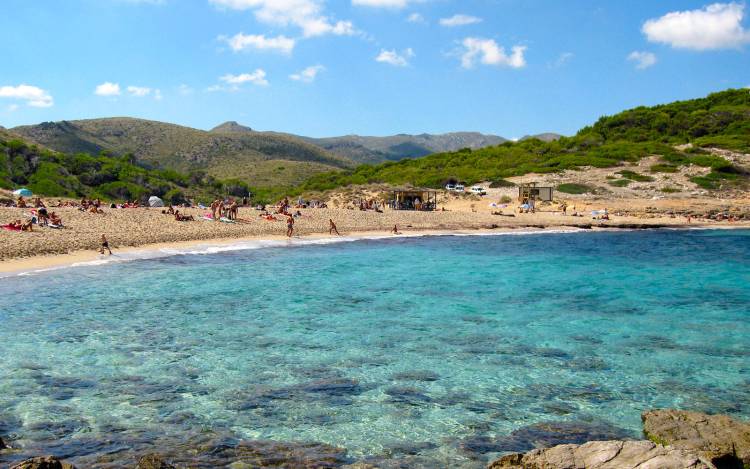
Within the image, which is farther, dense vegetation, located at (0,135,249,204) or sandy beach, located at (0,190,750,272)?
dense vegetation, located at (0,135,249,204)

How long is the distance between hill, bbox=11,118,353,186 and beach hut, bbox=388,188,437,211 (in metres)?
48.4

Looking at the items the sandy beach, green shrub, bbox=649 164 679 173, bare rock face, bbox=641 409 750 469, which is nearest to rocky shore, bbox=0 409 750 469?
bare rock face, bbox=641 409 750 469

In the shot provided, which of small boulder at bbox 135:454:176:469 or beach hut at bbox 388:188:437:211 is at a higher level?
beach hut at bbox 388:188:437:211

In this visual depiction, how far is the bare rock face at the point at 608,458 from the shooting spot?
5.71 m

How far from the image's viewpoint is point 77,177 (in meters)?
58.3

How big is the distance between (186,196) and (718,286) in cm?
5330

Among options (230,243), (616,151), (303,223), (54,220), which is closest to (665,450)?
(230,243)

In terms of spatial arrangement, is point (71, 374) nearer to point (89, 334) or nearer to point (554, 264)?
point (89, 334)

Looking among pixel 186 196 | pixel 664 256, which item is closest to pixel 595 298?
pixel 664 256

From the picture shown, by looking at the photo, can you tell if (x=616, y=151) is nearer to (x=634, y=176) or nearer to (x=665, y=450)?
(x=634, y=176)

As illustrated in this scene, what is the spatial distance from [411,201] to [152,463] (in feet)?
152

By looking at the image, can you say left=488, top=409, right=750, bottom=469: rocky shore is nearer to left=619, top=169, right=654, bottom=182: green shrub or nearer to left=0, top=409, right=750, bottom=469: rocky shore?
left=0, top=409, right=750, bottom=469: rocky shore

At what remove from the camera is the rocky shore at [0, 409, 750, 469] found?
19.9 ft

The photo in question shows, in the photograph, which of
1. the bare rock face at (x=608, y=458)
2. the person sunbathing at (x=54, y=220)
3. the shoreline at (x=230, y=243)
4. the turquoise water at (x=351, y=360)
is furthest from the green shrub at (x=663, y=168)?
the bare rock face at (x=608, y=458)
